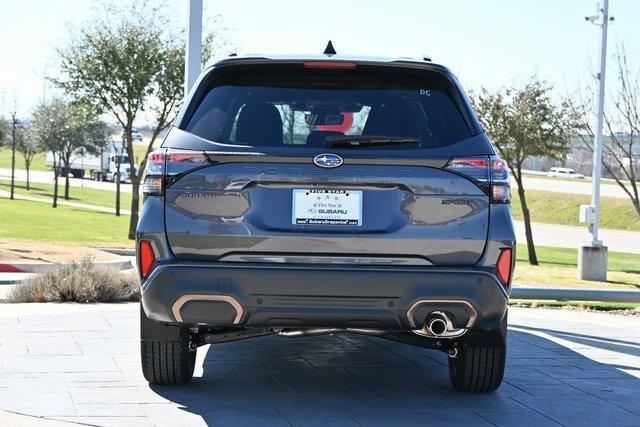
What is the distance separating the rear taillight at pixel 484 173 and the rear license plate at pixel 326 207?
528mm

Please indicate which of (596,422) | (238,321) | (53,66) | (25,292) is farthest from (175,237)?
(53,66)

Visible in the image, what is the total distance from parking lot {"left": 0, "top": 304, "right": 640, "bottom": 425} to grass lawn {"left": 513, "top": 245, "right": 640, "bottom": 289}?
12.9m

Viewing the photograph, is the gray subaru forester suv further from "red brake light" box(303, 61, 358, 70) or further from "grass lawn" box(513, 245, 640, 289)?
"grass lawn" box(513, 245, 640, 289)

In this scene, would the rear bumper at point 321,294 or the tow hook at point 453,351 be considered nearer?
the rear bumper at point 321,294

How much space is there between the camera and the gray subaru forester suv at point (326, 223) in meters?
5.29

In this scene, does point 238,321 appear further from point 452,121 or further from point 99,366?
point 99,366

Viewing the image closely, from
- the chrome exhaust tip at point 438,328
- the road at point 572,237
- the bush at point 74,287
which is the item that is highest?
the chrome exhaust tip at point 438,328

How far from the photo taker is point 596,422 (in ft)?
19.1

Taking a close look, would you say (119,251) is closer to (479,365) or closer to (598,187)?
(598,187)

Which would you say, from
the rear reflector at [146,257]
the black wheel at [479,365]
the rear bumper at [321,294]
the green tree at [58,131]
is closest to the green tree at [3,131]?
the green tree at [58,131]

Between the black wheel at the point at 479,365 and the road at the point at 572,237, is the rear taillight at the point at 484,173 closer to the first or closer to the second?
the black wheel at the point at 479,365

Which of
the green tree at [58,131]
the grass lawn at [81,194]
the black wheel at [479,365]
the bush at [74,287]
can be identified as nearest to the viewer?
the black wheel at [479,365]

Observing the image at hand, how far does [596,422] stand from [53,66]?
31248 mm

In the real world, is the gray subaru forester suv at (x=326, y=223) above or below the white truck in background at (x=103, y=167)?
above
